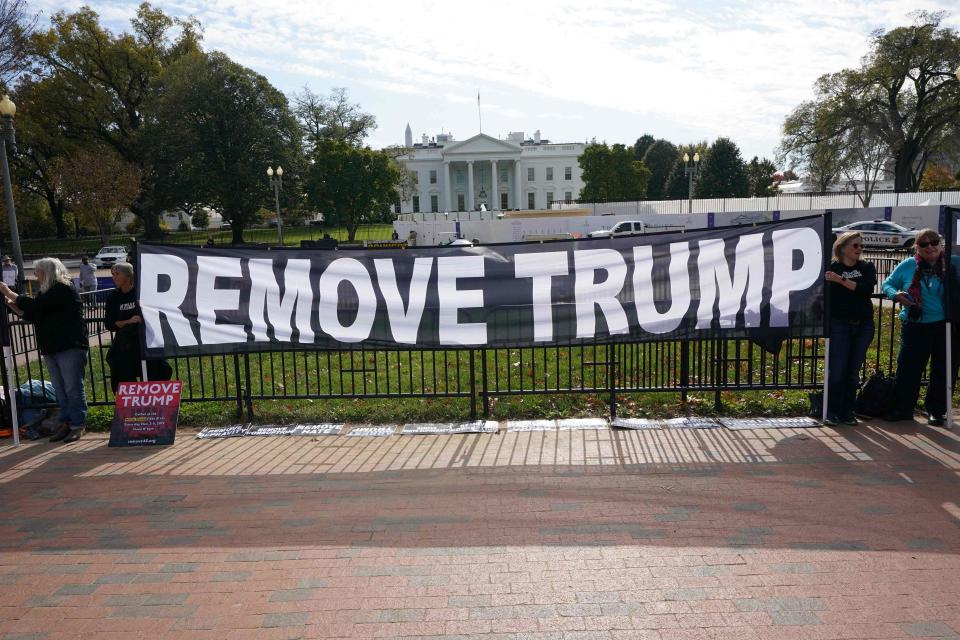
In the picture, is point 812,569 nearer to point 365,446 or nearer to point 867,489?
point 867,489

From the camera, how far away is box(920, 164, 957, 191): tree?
65875 millimetres

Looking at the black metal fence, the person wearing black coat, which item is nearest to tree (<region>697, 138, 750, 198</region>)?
the black metal fence

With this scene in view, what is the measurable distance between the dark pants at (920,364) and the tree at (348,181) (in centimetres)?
4697

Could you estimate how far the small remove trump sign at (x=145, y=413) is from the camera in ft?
22.2

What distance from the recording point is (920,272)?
21.8 ft

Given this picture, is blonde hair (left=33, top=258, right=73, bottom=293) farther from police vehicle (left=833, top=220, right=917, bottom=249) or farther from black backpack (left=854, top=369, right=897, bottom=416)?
police vehicle (left=833, top=220, right=917, bottom=249)

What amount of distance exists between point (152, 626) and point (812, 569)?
12.3 ft

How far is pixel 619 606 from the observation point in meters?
3.68

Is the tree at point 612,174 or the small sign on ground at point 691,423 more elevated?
the tree at point 612,174

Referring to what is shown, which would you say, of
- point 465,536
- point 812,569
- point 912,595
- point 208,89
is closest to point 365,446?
point 465,536

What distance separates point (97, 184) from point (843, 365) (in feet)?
162

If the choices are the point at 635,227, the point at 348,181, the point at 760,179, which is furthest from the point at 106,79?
the point at 760,179

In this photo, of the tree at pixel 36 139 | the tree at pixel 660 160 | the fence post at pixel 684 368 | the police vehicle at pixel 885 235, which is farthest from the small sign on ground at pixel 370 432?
the tree at pixel 660 160

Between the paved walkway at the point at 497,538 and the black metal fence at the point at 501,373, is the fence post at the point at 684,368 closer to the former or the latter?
the black metal fence at the point at 501,373
